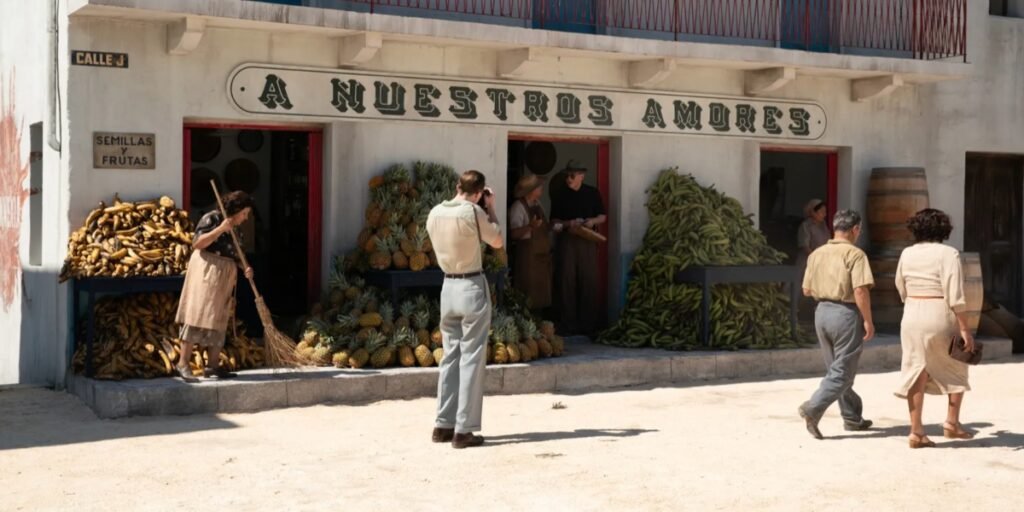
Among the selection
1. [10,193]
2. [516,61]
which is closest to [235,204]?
[516,61]

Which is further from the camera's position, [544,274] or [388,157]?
[544,274]

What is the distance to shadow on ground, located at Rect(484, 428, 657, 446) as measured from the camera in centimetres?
991

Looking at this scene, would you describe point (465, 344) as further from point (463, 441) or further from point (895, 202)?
point (895, 202)

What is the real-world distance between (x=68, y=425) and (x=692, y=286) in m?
6.67

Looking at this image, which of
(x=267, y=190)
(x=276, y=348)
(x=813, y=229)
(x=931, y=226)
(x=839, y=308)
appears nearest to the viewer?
(x=931, y=226)

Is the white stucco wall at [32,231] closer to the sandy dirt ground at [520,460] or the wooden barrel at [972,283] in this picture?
the sandy dirt ground at [520,460]

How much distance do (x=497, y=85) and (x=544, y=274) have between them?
6.98 ft

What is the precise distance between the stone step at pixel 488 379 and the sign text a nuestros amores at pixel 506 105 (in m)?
2.49

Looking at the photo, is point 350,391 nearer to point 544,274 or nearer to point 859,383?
point 544,274

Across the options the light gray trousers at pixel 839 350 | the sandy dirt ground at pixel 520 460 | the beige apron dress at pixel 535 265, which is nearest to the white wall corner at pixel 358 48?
the beige apron dress at pixel 535 265

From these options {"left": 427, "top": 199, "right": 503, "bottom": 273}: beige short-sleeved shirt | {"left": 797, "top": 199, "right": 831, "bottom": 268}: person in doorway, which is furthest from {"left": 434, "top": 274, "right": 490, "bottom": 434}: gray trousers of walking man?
{"left": 797, "top": 199, "right": 831, "bottom": 268}: person in doorway

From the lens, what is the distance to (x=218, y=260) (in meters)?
11.2

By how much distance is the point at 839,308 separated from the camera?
32.3 ft

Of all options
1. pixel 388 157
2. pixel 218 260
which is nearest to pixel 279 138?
pixel 388 157
